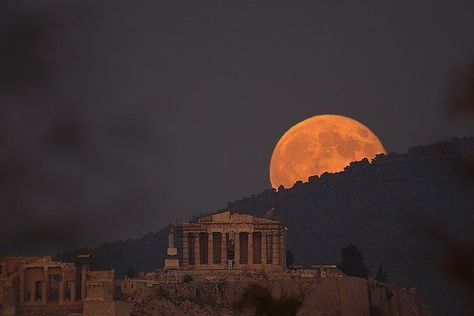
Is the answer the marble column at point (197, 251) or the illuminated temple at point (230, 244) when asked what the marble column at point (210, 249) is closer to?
the illuminated temple at point (230, 244)

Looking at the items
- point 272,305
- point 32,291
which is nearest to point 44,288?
point 32,291

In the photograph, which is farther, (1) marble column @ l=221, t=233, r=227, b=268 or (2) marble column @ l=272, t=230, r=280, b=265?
(2) marble column @ l=272, t=230, r=280, b=265

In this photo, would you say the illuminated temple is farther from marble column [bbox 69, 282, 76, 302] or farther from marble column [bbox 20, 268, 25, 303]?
marble column [bbox 20, 268, 25, 303]

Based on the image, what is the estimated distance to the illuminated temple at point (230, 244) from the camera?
6294 inches

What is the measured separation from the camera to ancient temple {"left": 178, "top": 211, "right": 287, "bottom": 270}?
160 m

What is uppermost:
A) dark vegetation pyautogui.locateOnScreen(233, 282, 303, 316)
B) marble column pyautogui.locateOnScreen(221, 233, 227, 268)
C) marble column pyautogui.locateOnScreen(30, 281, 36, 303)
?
marble column pyautogui.locateOnScreen(221, 233, 227, 268)

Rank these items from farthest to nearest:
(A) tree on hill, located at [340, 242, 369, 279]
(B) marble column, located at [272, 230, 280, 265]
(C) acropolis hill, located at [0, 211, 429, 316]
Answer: (A) tree on hill, located at [340, 242, 369, 279], (B) marble column, located at [272, 230, 280, 265], (C) acropolis hill, located at [0, 211, 429, 316]

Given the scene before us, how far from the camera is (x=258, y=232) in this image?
162125mm

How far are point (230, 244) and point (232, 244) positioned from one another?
296mm

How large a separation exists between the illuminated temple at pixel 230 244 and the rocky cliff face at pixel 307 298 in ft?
24.1

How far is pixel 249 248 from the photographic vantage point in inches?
6304

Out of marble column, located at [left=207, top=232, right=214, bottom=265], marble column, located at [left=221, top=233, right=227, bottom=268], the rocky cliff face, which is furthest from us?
marble column, located at [left=207, top=232, right=214, bottom=265]

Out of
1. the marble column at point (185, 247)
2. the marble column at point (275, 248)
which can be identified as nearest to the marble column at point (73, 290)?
the marble column at point (185, 247)

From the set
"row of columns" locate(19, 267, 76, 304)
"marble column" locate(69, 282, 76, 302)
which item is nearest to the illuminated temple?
"marble column" locate(69, 282, 76, 302)
